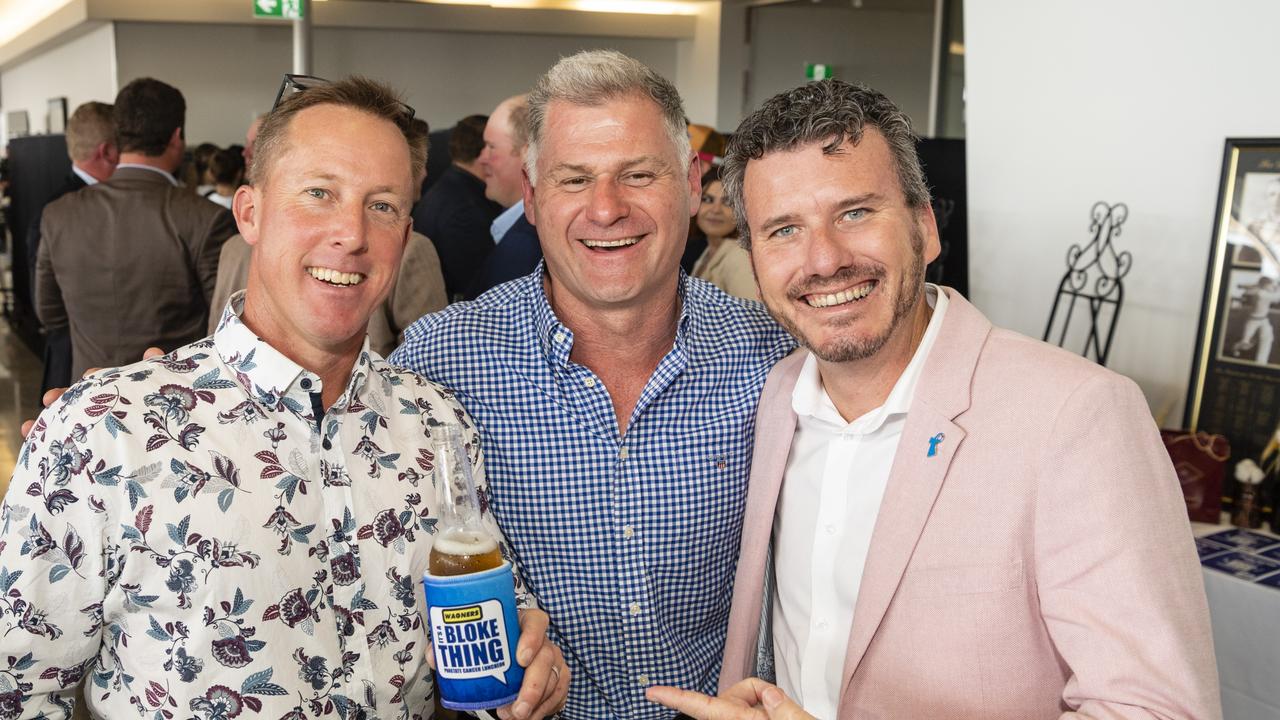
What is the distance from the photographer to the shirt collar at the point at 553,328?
196 centimetres

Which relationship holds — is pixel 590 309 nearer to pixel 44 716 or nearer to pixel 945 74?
pixel 44 716

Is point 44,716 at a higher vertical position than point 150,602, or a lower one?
lower

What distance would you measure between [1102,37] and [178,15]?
1018cm

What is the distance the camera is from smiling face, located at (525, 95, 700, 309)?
1.93 meters

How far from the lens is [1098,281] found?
370 cm

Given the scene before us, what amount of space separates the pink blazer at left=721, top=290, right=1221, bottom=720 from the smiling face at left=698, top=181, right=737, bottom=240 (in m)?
3.33

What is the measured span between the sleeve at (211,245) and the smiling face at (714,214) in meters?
2.11

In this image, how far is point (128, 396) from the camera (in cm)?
132

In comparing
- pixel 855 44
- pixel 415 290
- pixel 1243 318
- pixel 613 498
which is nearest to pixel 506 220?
pixel 415 290

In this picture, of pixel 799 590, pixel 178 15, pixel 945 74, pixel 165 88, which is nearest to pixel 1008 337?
pixel 799 590

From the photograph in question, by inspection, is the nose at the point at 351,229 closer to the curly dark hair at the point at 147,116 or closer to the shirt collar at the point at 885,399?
the shirt collar at the point at 885,399

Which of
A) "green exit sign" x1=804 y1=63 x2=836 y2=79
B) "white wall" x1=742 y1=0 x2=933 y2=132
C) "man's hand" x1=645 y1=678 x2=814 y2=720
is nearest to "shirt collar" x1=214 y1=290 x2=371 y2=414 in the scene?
"man's hand" x1=645 y1=678 x2=814 y2=720

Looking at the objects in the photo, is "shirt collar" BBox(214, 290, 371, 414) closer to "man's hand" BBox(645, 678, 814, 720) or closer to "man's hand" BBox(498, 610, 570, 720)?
"man's hand" BBox(498, 610, 570, 720)

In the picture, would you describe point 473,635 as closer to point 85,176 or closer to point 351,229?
point 351,229
